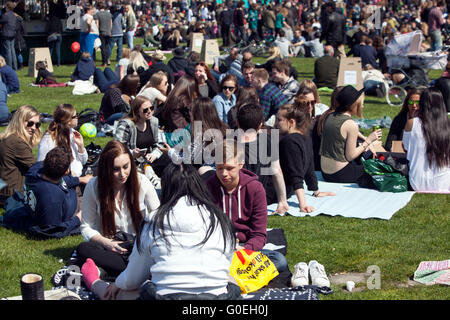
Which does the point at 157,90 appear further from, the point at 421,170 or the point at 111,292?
the point at 111,292

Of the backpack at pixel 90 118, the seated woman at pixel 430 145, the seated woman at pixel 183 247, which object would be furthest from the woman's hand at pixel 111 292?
the backpack at pixel 90 118

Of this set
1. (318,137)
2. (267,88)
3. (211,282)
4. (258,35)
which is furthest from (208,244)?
(258,35)

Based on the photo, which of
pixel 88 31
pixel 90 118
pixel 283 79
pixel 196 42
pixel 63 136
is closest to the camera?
pixel 63 136

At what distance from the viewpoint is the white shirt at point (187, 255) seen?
4.14 meters

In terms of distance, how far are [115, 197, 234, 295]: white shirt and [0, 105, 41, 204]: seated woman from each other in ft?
12.2

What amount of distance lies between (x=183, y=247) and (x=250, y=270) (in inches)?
45.2

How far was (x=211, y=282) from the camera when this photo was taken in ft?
13.7

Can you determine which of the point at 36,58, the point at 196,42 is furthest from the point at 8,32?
the point at 196,42

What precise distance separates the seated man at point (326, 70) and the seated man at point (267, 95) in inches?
193

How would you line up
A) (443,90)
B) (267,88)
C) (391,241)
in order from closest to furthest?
(391,241) < (267,88) < (443,90)

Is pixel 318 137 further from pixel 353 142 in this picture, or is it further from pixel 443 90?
pixel 443 90

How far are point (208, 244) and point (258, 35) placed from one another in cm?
2525

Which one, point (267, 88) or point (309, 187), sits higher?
point (267, 88)

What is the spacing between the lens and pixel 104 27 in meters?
21.3
